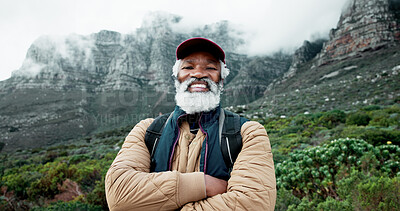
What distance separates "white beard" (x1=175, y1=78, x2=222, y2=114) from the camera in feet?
5.37

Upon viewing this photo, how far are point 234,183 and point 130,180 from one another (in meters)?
0.71

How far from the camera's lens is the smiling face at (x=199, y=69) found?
169 centimetres

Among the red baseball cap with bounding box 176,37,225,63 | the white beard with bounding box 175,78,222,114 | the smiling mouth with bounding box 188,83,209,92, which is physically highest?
the red baseball cap with bounding box 176,37,225,63

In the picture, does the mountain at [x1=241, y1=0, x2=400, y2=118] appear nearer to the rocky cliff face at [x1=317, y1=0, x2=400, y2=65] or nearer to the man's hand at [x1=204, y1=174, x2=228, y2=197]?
the rocky cliff face at [x1=317, y1=0, x2=400, y2=65]

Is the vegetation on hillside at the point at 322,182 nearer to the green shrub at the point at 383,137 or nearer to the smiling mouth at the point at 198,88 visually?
the green shrub at the point at 383,137

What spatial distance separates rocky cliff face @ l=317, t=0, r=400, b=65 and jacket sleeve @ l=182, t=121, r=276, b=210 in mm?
55079

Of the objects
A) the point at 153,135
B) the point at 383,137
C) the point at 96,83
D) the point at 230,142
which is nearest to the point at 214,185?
the point at 230,142

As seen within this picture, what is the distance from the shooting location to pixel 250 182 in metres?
1.29

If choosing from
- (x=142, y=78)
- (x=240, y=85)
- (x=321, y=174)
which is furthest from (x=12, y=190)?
(x=142, y=78)

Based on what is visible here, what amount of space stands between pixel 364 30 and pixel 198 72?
202 feet

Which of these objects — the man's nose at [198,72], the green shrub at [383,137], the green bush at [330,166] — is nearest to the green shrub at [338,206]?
the green bush at [330,166]

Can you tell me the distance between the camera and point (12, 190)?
5.51 metres

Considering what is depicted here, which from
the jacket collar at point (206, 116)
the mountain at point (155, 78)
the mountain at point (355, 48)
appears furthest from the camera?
the mountain at point (355, 48)

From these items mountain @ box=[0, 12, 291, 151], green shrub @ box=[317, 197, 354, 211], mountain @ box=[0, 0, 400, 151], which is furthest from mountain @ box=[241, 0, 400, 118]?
green shrub @ box=[317, 197, 354, 211]
